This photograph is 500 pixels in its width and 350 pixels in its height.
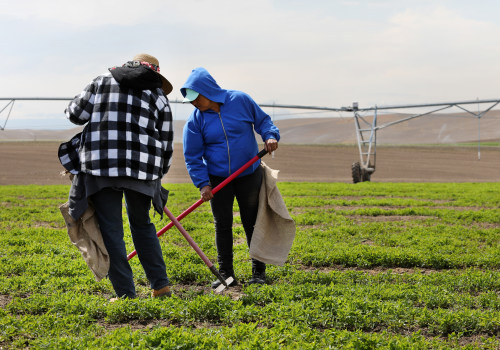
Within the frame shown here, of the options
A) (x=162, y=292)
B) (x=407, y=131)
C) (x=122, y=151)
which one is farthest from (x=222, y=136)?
(x=407, y=131)

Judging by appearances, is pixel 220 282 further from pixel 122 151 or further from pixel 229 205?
pixel 122 151

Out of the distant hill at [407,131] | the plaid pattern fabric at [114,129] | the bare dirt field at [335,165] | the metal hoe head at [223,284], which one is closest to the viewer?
the plaid pattern fabric at [114,129]

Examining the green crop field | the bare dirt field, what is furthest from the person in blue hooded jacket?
the bare dirt field

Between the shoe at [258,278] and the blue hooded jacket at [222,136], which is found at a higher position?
the blue hooded jacket at [222,136]

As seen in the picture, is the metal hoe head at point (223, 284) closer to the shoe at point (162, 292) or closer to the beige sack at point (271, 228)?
the beige sack at point (271, 228)

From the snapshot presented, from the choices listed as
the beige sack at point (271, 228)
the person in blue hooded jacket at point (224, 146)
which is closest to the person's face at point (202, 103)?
the person in blue hooded jacket at point (224, 146)

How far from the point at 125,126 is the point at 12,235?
4.51 meters

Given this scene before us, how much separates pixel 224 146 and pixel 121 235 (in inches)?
51.8

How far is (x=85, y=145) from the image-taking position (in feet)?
14.2

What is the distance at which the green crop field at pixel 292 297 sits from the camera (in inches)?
144

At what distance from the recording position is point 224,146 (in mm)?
5363

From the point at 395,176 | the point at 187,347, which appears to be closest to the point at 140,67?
the point at 187,347

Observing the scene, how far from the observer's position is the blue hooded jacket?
5328 mm

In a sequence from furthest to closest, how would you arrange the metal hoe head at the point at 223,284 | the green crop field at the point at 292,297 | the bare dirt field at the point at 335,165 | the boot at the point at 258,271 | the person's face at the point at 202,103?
1. the bare dirt field at the point at 335,165
2. the boot at the point at 258,271
3. the person's face at the point at 202,103
4. the metal hoe head at the point at 223,284
5. the green crop field at the point at 292,297
